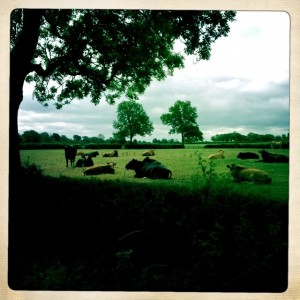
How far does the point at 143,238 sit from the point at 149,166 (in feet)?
2.44

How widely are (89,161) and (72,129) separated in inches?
15.0

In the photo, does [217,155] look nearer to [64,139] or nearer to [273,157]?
[273,157]

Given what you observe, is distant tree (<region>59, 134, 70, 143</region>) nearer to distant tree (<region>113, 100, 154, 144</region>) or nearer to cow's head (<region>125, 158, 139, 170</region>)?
distant tree (<region>113, 100, 154, 144</region>)

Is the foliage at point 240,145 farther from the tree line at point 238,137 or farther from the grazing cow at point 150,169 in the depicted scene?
the grazing cow at point 150,169

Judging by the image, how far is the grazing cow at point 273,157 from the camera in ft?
12.0

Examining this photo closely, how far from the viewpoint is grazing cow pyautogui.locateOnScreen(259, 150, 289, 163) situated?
3664 millimetres

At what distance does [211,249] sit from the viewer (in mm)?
3658

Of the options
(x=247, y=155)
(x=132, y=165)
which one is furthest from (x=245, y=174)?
(x=132, y=165)

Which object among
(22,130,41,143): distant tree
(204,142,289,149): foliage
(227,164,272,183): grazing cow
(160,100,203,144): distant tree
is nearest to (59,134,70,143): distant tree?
(22,130,41,143): distant tree

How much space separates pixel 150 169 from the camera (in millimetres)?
3918

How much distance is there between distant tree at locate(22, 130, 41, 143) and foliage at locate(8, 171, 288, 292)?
388 millimetres

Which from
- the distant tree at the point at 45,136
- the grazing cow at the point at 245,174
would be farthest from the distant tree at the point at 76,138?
the grazing cow at the point at 245,174

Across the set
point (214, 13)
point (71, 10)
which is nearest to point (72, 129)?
point (71, 10)

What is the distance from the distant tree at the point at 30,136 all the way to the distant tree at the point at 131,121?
806 mm
